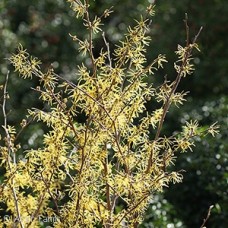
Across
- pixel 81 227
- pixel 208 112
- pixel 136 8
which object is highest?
pixel 136 8

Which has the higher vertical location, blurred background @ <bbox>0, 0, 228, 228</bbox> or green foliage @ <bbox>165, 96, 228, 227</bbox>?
blurred background @ <bbox>0, 0, 228, 228</bbox>

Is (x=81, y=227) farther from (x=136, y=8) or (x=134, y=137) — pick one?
(x=136, y=8)

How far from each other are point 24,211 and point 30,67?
2.23ft

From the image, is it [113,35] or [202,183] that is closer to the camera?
[202,183]

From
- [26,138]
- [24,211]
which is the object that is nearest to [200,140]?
[26,138]

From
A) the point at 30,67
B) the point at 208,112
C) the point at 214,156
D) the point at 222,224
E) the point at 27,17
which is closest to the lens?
the point at 30,67

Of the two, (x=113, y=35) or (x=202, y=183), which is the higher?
(x=113, y=35)

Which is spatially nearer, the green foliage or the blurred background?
the green foliage

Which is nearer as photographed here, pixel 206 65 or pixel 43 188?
pixel 43 188

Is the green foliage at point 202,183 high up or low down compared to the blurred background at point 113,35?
down

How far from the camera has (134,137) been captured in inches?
116

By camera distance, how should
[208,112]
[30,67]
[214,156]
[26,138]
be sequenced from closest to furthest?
[30,67] → [214,156] → [26,138] → [208,112]

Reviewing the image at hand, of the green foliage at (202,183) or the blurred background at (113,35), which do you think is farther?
the blurred background at (113,35)

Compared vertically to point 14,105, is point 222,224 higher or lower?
lower
